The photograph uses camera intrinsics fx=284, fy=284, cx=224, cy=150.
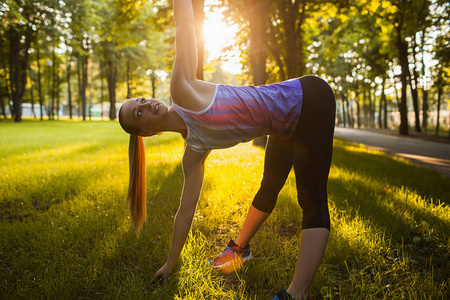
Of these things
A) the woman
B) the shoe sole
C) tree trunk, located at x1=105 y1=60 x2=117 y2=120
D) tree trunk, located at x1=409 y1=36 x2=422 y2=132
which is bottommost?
the shoe sole

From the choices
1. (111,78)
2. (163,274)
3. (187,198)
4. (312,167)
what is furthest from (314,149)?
(111,78)

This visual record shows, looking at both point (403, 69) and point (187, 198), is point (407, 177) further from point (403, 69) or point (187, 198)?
point (403, 69)

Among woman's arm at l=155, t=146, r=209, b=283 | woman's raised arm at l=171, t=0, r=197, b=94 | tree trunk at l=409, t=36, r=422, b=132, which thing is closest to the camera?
woman's raised arm at l=171, t=0, r=197, b=94

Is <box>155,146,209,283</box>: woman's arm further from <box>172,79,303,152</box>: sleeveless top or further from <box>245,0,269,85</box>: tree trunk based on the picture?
<box>245,0,269,85</box>: tree trunk

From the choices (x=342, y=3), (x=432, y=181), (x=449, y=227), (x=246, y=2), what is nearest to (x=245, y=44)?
(x=246, y=2)

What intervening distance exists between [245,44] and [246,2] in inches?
105

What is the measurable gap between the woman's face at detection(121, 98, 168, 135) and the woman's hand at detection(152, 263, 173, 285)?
1.10 m

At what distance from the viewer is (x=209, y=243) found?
2912 millimetres

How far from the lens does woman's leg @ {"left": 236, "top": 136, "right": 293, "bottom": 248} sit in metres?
2.31

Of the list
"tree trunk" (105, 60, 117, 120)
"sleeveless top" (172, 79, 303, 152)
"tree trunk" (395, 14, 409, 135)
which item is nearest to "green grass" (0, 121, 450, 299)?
"sleeveless top" (172, 79, 303, 152)

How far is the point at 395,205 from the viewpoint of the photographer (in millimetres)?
3852

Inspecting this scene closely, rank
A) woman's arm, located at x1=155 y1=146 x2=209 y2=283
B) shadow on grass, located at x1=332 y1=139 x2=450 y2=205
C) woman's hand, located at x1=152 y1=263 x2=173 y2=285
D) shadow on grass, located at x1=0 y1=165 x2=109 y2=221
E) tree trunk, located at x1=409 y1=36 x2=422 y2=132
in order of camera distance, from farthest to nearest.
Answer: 1. tree trunk, located at x1=409 y1=36 x2=422 y2=132
2. shadow on grass, located at x1=332 y1=139 x2=450 y2=205
3. shadow on grass, located at x1=0 y1=165 x2=109 y2=221
4. woman's hand, located at x1=152 y1=263 x2=173 y2=285
5. woman's arm, located at x1=155 y1=146 x2=209 y2=283

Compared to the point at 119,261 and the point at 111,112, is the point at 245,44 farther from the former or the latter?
the point at 111,112

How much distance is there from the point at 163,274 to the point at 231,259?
609 mm
